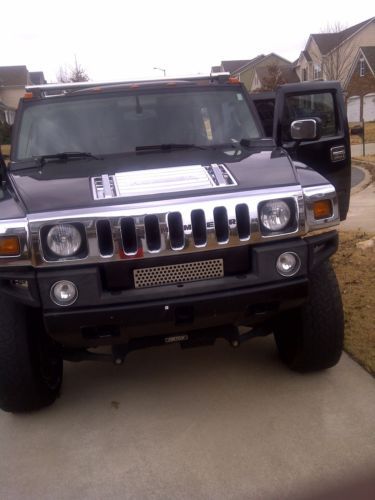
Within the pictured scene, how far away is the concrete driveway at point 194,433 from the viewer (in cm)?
270

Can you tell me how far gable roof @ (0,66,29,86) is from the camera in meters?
53.5

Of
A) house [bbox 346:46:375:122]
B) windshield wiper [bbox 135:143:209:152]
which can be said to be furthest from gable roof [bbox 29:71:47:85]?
house [bbox 346:46:375:122]

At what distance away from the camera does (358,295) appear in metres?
4.82

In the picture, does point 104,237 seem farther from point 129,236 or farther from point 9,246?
point 9,246

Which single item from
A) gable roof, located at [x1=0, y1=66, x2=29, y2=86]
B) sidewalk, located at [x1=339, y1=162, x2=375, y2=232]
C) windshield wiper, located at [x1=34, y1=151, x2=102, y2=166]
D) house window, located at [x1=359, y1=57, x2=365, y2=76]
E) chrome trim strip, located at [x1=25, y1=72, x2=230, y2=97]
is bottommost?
sidewalk, located at [x1=339, y1=162, x2=375, y2=232]

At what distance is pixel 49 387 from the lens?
345 cm

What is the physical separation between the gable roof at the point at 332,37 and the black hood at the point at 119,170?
37.6 metres

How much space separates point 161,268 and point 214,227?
35cm

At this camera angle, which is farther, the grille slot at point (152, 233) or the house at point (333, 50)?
the house at point (333, 50)

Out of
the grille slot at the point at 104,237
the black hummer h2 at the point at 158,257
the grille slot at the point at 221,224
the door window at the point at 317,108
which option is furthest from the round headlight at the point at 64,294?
the door window at the point at 317,108

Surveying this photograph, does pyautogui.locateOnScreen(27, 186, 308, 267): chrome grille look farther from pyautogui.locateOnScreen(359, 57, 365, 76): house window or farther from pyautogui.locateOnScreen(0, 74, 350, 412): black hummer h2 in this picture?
pyautogui.locateOnScreen(359, 57, 365, 76): house window

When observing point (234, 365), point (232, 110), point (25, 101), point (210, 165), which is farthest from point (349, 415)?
point (25, 101)

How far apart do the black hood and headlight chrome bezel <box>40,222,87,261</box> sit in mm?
101

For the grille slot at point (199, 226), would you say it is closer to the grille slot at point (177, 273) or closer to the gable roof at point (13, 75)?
the grille slot at point (177, 273)
